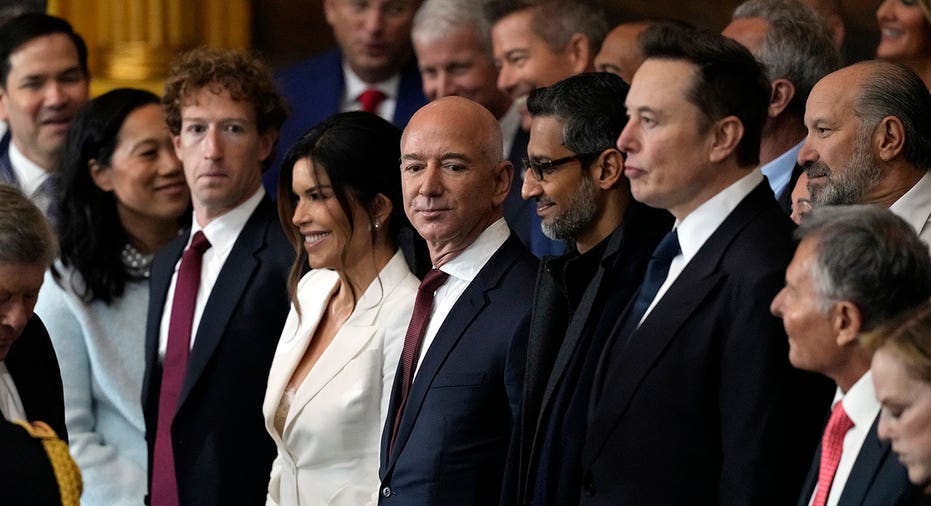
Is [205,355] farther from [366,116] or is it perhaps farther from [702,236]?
[702,236]

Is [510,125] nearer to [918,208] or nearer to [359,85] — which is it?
[359,85]

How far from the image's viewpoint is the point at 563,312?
12.8 ft

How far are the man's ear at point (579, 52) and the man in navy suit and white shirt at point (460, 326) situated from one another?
74.2 inches

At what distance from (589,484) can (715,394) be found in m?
0.36

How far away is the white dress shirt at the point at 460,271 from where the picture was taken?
13.4 feet

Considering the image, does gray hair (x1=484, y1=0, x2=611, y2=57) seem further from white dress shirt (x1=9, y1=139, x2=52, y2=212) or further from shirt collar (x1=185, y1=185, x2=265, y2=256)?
white dress shirt (x1=9, y1=139, x2=52, y2=212)

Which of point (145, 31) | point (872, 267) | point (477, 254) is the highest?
point (145, 31)

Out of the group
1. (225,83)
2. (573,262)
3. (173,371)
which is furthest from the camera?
(225,83)

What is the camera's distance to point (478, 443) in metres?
3.95

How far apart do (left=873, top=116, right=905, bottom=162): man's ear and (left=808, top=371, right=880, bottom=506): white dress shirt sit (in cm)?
98

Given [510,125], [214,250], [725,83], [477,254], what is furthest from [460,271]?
[510,125]

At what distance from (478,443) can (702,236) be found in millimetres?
772

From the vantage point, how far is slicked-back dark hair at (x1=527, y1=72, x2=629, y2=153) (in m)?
3.95

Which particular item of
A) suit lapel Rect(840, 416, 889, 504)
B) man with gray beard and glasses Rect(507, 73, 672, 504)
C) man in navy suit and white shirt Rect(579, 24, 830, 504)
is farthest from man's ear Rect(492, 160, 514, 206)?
suit lapel Rect(840, 416, 889, 504)
